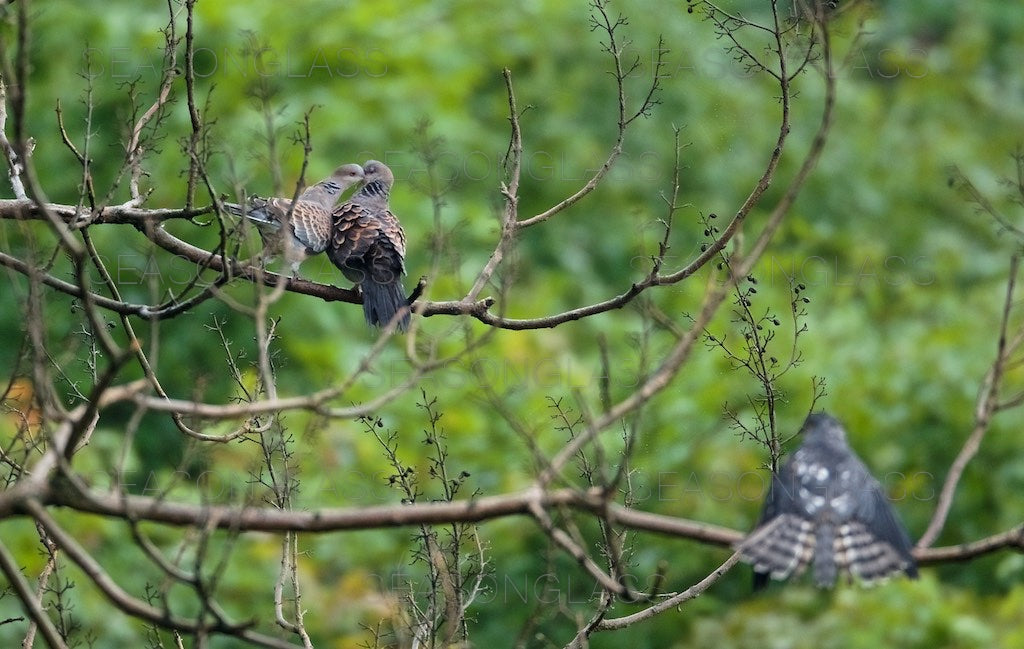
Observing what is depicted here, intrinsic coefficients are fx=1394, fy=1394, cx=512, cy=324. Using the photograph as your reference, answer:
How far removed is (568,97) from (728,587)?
681 cm

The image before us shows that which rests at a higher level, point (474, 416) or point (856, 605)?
point (474, 416)

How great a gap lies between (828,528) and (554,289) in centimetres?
742

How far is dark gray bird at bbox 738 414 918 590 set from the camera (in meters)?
3.48

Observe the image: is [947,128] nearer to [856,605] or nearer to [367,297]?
[856,605]

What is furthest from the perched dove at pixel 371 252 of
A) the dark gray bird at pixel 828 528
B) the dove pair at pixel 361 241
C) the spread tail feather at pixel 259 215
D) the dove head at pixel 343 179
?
the dark gray bird at pixel 828 528

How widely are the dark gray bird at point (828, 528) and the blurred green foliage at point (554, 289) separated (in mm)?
785

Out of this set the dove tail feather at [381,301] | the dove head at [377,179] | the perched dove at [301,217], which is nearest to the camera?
the perched dove at [301,217]

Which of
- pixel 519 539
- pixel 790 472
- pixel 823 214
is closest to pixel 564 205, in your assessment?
pixel 790 472

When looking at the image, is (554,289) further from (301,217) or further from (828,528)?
(828,528)

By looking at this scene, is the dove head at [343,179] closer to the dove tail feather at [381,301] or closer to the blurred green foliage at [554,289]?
the blurred green foliage at [554,289]

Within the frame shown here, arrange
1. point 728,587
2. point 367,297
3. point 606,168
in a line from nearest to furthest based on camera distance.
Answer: point 606,168, point 367,297, point 728,587

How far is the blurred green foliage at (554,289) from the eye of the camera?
7887mm

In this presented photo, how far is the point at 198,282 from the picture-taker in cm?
419

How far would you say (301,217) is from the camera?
6195 mm
